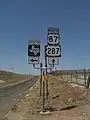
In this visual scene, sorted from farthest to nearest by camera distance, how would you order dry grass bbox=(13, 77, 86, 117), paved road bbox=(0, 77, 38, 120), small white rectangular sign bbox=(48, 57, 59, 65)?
paved road bbox=(0, 77, 38, 120) < dry grass bbox=(13, 77, 86, 117) < small white rectangular sign bbox=(48, 57, 59, 65)

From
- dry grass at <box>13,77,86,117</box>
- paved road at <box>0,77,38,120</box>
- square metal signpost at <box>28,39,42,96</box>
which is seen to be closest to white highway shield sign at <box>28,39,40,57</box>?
square metal signpost at <box>28,39,42,96</box>

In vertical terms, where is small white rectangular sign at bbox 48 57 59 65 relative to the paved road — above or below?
above

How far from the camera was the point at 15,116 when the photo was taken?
16.9m

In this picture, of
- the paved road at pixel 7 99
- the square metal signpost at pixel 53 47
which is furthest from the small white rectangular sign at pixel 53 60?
the paved road at pixel 7 99

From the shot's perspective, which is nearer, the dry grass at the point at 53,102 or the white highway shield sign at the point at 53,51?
the white highway shield sign at the point at 53,51

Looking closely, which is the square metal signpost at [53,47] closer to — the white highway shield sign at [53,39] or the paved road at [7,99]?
the white highway shield sign at [53,39]

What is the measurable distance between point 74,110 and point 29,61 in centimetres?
312

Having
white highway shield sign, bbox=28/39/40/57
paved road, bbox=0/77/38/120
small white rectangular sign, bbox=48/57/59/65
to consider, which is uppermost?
white highway shield sign, bbox=28/39/40/57

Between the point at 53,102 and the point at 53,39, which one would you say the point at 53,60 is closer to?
the point at 53,39

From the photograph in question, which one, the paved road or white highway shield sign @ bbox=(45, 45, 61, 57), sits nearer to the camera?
white highway shield sign @ bbox=(45, 45, 61, 57)

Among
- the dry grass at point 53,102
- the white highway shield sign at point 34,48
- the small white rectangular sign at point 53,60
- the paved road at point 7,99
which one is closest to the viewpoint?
the small white rectangular sign at point 53,60

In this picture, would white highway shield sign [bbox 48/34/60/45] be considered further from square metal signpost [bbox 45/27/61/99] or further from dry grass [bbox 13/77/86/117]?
dry grass [bbox 13/77/86/117]

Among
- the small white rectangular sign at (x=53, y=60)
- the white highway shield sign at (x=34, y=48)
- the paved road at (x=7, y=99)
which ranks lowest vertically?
the paved road at (x=7, y=99)

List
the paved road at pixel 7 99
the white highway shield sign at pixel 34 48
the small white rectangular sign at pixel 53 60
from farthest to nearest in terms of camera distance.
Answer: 1. the paved road at pixel 7 99
2. the white highway shield sign at pixel 34 48
3. the small white rectangular sign at pixel 53 60
